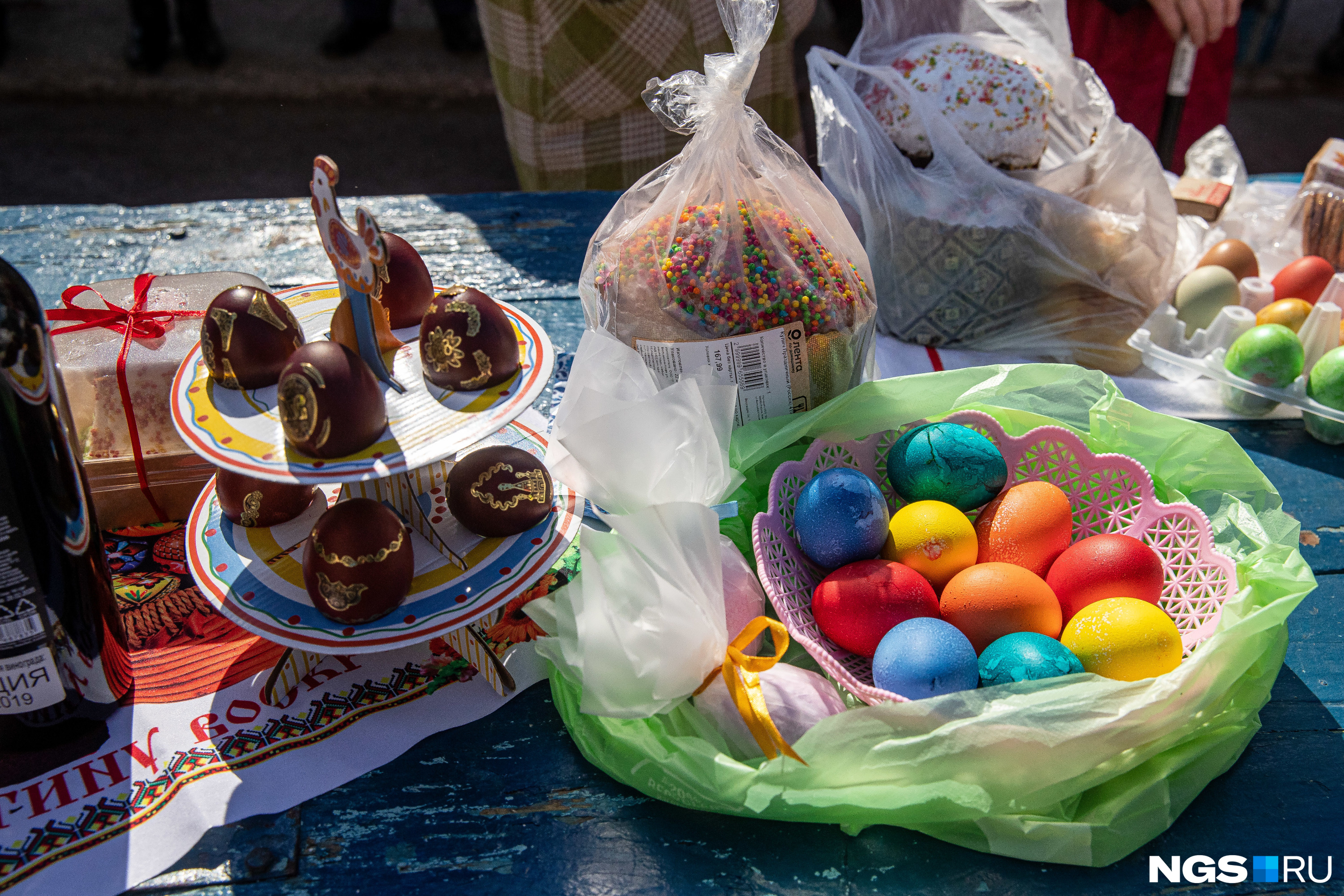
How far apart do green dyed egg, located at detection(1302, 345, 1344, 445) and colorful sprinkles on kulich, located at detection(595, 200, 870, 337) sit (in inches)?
21.1

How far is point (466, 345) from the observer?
72cm

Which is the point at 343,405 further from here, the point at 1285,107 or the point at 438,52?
the point at 1285,107

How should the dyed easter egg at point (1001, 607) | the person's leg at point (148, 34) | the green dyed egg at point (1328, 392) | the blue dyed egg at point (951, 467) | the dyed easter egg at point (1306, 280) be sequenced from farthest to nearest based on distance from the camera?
1. the person's leg at point (148, 34)
2. the dyed easter egg at point (1306, 280)
3. the green dyed egg at point (1328, 392)
4. the blue dyed egg at point (951, 467)
5. the dyed easter egg at point (1001, 607)

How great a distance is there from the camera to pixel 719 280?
954mm

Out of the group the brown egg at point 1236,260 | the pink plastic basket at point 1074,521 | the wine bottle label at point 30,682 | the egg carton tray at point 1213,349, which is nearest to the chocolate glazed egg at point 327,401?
the wine bottle label at point 30,682

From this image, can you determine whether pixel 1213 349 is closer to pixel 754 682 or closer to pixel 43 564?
pixel 754 682

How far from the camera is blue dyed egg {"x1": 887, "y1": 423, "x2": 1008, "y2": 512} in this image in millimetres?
863

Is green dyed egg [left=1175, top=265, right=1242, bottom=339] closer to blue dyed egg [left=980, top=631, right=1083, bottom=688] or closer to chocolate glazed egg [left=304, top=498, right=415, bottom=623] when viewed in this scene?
blue dyed egg [left=980, top=631, right=1083, bottom=688]

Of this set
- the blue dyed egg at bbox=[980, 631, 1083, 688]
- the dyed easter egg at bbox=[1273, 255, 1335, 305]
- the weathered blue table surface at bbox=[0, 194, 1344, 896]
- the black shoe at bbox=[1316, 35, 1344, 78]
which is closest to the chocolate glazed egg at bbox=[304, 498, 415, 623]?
the weathered blue table surface at bbox=[0, 194, 1344, 896]

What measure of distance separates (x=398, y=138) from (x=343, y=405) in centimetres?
357

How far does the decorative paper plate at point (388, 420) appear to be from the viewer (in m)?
0.65

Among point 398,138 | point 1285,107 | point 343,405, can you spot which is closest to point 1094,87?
point 343,405

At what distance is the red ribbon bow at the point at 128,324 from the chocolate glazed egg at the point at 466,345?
0.34 meters

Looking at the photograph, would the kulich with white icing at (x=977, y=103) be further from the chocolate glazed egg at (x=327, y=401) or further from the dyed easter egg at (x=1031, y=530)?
the chocolate glazed egg at (x=327, y=401)
